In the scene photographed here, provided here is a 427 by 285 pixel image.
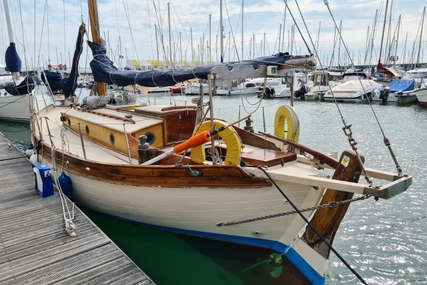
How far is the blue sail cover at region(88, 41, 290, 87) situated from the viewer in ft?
17.0

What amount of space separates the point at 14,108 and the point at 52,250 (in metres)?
17.6

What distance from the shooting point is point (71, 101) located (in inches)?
455

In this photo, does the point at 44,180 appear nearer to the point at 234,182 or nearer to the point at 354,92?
the point at 234,182

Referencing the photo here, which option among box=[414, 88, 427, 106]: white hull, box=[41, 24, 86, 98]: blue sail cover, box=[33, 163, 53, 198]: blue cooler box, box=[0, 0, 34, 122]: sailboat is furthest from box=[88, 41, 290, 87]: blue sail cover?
box=[414, 88, 427, 106]: white hull

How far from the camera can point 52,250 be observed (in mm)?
4371

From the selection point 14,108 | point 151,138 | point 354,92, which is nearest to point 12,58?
point 14,108

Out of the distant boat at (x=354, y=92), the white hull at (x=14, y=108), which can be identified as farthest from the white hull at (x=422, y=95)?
the white hull at (x=14, y=108)

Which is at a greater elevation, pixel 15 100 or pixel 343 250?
pixel 15 100

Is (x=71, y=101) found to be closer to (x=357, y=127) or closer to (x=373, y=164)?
(x=373, y=164)

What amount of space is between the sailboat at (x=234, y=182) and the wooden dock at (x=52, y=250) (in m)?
0.89

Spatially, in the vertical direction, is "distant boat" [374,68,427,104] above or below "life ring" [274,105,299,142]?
below

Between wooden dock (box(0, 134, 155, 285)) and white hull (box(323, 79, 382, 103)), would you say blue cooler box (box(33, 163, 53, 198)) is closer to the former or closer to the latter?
wooden dock (box(0, 134, 155, 285))

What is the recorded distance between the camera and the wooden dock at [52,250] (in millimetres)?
3838

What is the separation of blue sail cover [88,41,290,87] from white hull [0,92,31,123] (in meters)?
11.7
